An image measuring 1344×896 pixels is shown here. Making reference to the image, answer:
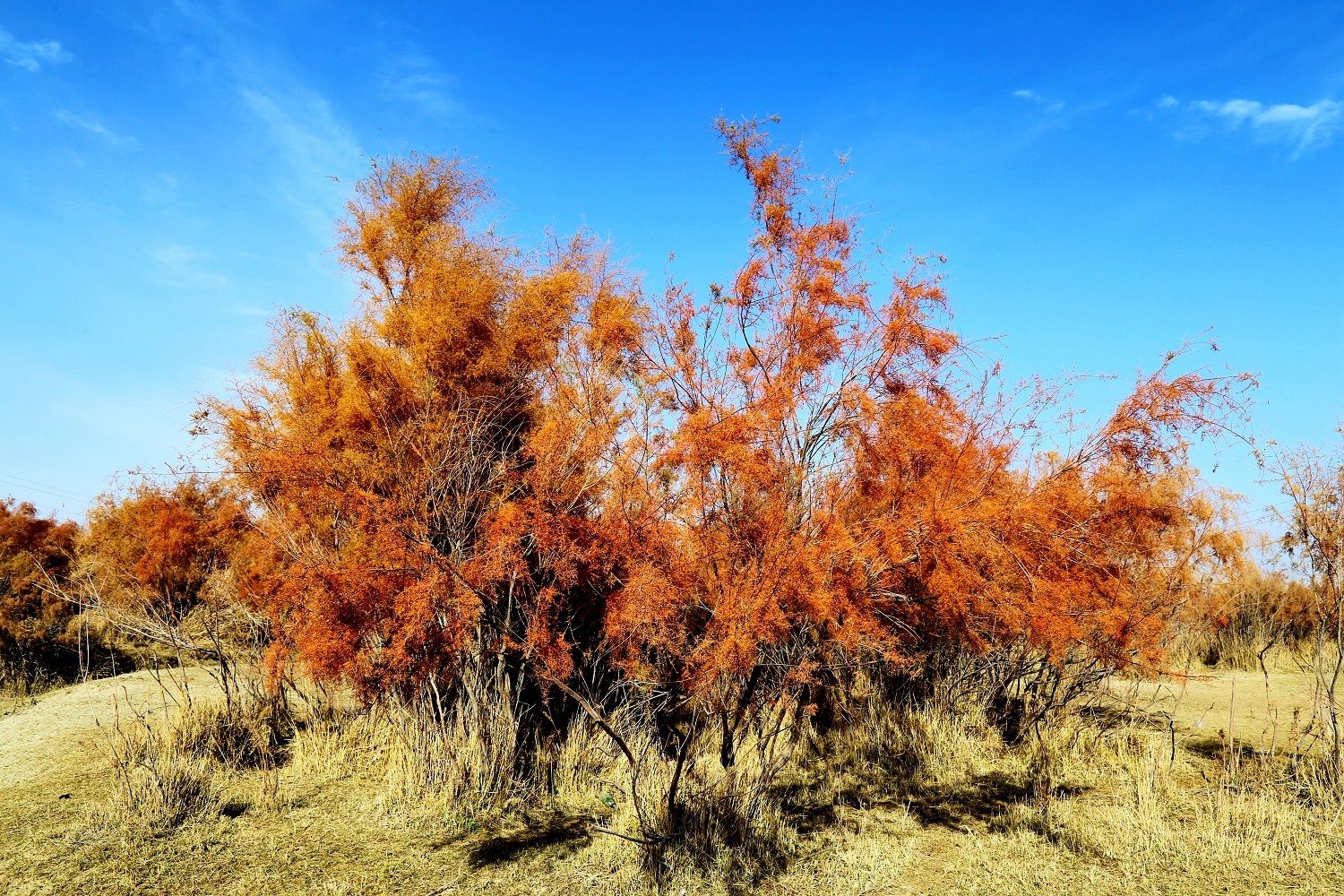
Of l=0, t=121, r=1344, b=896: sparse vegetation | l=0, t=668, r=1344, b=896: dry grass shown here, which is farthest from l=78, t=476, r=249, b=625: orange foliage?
l=0, t=668, r=1344, b=896: dry grass

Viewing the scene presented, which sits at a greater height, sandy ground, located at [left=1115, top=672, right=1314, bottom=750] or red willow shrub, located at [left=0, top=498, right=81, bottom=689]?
red willow shrub, located at [left=0, top=498, right=81, bottom=689]

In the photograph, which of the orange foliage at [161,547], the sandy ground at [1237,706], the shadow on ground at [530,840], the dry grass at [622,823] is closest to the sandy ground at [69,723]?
the dry grass at [622,823]

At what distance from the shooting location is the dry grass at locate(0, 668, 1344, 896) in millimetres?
5605

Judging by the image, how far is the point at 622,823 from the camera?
21.5 ft

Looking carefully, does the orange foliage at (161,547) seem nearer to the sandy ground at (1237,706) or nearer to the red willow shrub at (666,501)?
the red willow shrub at (666,501)

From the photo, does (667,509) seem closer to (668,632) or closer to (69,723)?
(668,632)

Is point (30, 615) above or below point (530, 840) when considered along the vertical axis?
above

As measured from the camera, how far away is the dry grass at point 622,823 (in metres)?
5.61

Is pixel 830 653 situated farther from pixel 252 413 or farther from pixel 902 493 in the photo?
pixel 252 413

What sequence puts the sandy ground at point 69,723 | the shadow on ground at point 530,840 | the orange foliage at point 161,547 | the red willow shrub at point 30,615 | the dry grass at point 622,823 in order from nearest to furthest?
the dry grass at point 622,823 → the shadow on ground at point 530,840 → the sandy ground at point 69,723 → the orange foliage at point 161,547 → the red willow shrub at point 30,615

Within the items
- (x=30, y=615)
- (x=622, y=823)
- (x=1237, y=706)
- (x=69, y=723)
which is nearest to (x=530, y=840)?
(x=622, y=823)

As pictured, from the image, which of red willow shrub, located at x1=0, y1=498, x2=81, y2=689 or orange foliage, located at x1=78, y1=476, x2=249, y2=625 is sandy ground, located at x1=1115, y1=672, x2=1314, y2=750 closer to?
orange foliage, located at x1=78, y1=476, x2=249, y2=625

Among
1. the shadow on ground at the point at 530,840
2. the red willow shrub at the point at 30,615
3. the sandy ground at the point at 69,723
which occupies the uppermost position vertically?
the red willow shrub at the point at 30,615

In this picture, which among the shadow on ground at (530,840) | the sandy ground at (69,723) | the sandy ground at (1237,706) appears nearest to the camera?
the shadow on ground at (530,840)
